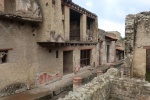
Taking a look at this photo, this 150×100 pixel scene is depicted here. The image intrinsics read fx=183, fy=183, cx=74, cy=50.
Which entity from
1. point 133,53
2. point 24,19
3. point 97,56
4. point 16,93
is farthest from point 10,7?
point 97,56

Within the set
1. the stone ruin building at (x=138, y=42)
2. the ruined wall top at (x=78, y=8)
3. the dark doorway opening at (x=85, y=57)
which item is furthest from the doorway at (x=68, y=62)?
the stone ruin building at (x=138, y=42)

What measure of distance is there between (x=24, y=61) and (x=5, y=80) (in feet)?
5.31

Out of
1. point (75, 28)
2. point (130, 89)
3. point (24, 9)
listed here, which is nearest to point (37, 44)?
point (24, 9)

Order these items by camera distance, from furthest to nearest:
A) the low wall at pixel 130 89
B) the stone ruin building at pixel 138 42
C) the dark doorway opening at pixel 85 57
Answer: the dark doorway opening at pixel 85 57 → the stone ruin building at pixel 138 42 → the low wall at pixel 130 89

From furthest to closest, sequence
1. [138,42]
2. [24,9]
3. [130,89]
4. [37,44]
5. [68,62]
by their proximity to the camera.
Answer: [68,62]
[37,44]
[24,9]
[138,42]
[130,89]

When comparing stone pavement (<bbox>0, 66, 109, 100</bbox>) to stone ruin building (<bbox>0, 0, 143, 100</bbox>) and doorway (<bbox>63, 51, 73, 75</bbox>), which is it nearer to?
stone ruin building (<bbox>0, 0, 143, 100</bbox>)

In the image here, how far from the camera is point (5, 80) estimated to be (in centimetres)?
938

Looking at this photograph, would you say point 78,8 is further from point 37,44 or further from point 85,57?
point 37,44

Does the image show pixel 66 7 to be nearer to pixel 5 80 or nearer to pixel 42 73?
pixel 42 73

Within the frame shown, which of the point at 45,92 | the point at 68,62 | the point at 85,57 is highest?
the point at 85,57

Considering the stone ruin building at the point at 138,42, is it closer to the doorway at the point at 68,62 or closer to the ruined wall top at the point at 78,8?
the ruined wall top at the point at 78,8

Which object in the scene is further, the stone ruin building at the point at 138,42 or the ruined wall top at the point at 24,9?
the ruined wall top at the point at 24,9

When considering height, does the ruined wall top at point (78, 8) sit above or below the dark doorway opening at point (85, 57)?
above

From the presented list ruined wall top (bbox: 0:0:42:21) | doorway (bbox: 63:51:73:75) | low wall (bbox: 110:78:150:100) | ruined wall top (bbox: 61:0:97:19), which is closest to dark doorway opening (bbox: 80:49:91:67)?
doorway (bbox: 63:51:73:75)
